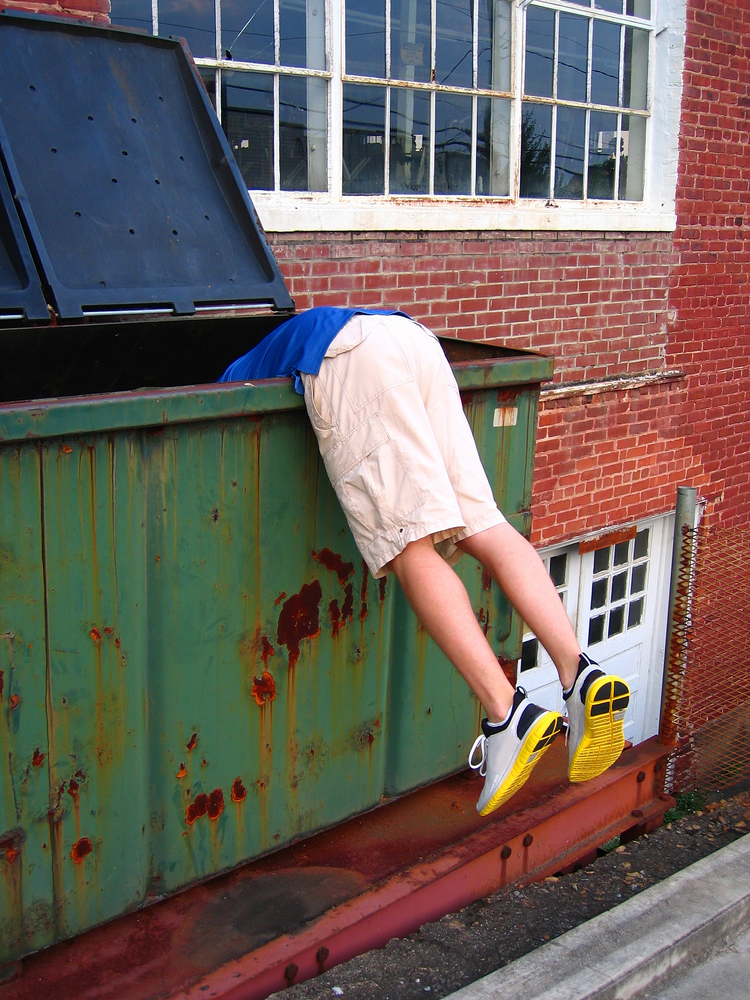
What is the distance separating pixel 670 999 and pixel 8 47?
354 centimetres

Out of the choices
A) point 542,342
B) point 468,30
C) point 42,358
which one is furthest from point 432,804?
point 468,30

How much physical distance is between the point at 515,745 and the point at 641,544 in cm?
491

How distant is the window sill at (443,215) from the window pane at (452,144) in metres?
0.12

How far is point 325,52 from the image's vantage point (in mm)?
4656

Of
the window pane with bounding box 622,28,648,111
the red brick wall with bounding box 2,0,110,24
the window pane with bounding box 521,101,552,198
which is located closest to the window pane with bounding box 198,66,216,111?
the red brick wall with bounding box 2,0,110,24

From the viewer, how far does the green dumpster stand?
2006mm

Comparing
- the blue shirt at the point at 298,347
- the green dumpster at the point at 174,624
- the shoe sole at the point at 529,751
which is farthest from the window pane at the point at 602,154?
the shoe sole at the point at 529,751

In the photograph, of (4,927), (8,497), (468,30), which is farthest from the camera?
(468,30)

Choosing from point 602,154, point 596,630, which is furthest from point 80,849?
point 602,154

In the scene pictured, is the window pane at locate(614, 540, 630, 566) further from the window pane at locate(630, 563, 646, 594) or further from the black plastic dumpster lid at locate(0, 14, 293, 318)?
the black plastic dumpster lid at locate(0, 14, 293, 318)

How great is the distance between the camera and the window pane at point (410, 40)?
492 centimetres

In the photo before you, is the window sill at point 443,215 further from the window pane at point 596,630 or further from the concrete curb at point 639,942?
the concrete curb at point 639,942

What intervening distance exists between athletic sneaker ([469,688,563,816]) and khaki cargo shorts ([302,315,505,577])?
1.62ft

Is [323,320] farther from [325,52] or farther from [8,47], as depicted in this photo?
[325,52]
